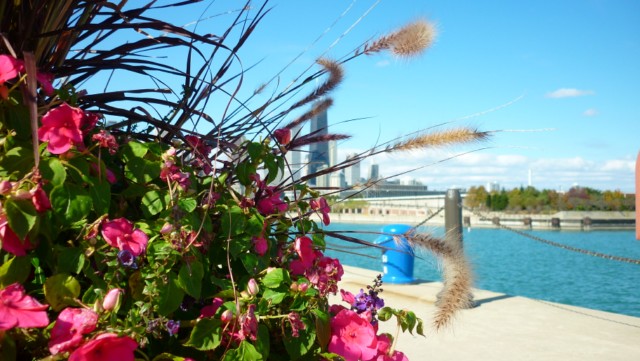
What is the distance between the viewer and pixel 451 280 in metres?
1.57

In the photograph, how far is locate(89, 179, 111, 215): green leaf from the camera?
0.90 meters

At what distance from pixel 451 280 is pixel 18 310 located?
3.64ft

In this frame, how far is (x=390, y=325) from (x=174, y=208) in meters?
3.75

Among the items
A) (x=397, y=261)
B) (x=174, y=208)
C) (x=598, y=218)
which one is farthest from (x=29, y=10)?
(x=598, y=218)

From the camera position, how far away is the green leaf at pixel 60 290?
2.75 ft

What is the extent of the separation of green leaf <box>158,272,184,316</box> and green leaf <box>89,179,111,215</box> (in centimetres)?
15

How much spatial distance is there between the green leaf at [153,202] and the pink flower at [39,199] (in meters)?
0.19

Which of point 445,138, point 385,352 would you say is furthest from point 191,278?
point 445,138

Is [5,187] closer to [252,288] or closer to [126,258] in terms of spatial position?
[126,258]

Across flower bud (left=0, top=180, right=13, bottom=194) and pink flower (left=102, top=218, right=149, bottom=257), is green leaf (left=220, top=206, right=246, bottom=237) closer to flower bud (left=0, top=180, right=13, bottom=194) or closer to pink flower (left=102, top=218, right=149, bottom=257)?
pink flower (left=102, top=218, right=149, bottom=257)

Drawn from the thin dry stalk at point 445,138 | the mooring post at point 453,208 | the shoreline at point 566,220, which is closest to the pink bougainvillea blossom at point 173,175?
the thin dry stalk at point 445,138

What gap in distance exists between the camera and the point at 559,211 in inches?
2055

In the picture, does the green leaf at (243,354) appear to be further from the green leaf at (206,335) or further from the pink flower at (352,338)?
the pink flower at (352,338)

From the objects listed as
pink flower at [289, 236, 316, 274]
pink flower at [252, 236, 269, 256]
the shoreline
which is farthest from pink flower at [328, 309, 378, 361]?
the shoreline
